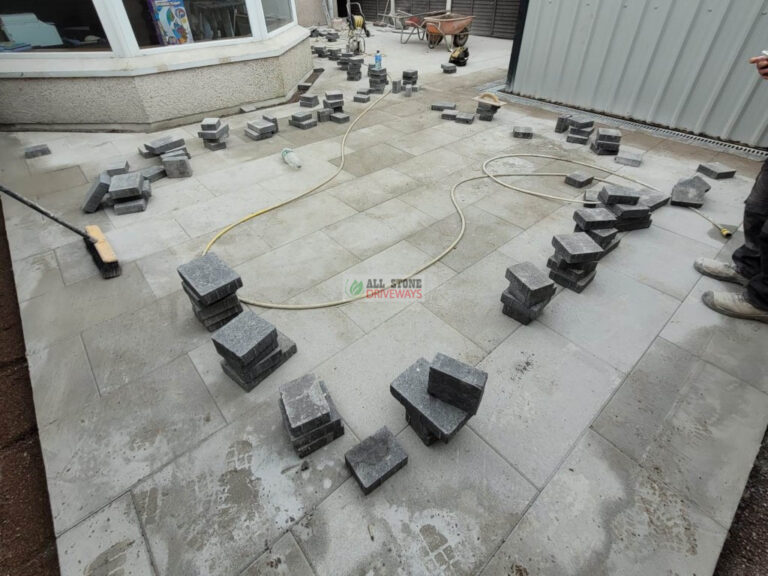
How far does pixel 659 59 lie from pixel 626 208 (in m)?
4.22

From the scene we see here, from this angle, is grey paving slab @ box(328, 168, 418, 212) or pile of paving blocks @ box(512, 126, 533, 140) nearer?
grey paving slab @ box(328, 168, 418, 212)

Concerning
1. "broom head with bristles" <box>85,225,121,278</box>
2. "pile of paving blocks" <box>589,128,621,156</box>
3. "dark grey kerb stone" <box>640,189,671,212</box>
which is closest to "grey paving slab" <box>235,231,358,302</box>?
"broom head with bristles" <box>85,225,121,278</box>

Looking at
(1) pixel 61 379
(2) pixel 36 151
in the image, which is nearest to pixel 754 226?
(1) pixel 61 379

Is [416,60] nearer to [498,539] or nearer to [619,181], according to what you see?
[619,181]

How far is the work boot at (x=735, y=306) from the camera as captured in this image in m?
3.32

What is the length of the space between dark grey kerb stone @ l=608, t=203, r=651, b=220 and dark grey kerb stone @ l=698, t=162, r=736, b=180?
2.06 m

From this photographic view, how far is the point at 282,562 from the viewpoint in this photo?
6.72 ft

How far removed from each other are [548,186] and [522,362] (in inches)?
135

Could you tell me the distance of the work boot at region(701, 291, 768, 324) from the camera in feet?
10.9

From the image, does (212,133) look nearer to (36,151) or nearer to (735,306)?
(36,151)

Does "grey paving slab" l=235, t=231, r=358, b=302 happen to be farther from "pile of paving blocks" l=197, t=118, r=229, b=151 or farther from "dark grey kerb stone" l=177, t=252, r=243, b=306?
"pile of paving blocks" l=197, t=118, r=229, b=151

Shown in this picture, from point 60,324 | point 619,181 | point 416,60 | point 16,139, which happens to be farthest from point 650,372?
point 416,60

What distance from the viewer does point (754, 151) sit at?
6125mm

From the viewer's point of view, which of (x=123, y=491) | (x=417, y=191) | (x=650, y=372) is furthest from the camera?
(x=417, y=191)
